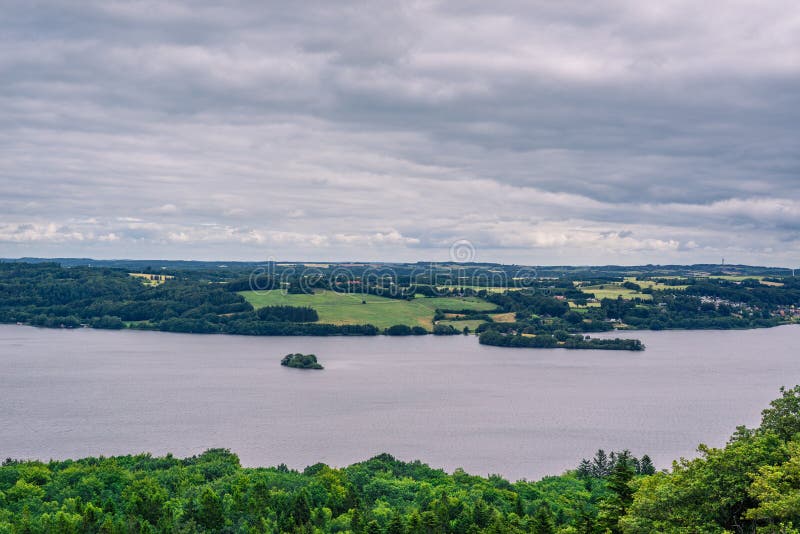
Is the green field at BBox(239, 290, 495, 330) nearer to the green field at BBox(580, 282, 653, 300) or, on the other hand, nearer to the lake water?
the lake water

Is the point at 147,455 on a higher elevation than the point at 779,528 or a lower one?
lower

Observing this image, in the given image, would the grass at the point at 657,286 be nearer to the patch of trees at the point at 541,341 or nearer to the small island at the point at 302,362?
the patch of trees at the point at 541,341

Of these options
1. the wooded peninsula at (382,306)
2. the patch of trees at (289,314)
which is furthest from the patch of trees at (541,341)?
the patch of trees at (289,314)

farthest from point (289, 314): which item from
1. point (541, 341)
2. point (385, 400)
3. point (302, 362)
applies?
point (385, 400)

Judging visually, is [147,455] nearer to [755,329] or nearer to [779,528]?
[779,528]

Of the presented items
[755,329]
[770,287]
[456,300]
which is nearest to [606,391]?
[456,300]

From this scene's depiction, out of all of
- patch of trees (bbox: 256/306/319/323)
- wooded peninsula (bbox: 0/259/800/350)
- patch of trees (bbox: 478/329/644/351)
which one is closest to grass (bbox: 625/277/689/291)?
wooded peninsula (bbox: 0/259/800/350)
